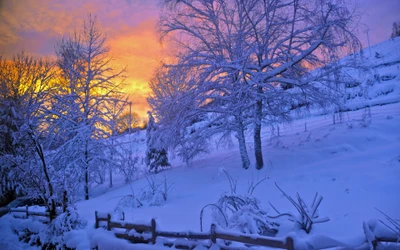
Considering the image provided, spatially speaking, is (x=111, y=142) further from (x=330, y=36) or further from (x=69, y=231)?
(x=330, y=36)

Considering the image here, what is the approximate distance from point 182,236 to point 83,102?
1220 centimetres

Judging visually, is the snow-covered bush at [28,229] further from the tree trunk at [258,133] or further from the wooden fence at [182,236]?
the tree trunk at [258,133]

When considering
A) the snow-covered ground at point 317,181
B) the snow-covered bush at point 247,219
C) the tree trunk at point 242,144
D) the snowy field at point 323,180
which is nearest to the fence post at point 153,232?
the snow-covered ground at point 317,181

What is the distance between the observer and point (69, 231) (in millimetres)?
7434

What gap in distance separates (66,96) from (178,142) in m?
6.87

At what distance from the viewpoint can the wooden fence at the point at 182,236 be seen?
4.38m

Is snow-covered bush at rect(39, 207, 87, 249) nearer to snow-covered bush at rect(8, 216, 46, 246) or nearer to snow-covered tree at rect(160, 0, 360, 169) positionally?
snow-covered bush at rect(8, 216, 46, 246)

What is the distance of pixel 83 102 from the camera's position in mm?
15281

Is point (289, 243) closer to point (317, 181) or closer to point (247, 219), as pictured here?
point (247, 219)

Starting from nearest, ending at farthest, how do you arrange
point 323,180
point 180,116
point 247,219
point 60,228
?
point 247,219 < point 60,228 < point 323,180 < point 180,116

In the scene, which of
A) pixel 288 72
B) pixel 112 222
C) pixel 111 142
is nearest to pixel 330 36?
pixel 288 72

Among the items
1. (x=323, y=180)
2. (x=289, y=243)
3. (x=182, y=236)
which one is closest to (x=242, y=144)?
(x=323, y=180)

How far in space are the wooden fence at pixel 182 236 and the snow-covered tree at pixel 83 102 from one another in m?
8.16

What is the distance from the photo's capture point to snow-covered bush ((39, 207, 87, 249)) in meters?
7.43
